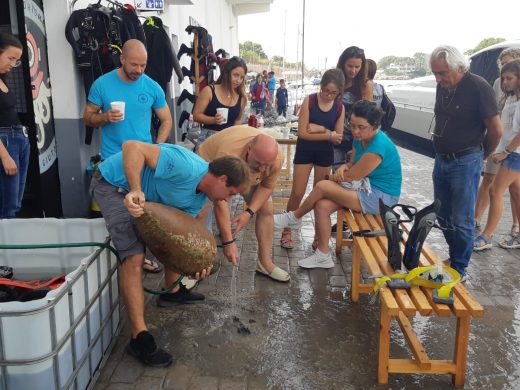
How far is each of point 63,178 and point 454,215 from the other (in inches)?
156

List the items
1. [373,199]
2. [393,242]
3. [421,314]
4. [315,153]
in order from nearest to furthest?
1. [421,314]
2. [393,242]
3. [373,199]
4. [315,153]

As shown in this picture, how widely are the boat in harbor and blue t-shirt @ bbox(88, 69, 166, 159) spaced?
24.3 feet

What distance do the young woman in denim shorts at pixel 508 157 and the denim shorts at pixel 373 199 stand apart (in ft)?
4.81

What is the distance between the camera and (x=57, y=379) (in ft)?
7.31

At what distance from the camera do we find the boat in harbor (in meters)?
10.3

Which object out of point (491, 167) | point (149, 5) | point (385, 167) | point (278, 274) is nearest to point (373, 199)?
point (385, 167)

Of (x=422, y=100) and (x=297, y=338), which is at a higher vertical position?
(x=422, y=100)

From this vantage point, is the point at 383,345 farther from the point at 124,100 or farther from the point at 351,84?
the point at 351,84

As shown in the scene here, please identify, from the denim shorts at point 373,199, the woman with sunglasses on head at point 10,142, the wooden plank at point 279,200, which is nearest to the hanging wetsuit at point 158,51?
the wooden plank at point 279,200

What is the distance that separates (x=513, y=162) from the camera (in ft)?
15.6

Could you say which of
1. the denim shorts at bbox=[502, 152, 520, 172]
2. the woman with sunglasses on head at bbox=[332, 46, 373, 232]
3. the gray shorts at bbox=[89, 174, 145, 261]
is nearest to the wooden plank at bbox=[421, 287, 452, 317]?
the gray shorts at bbox=[89, 174, 145, 261]

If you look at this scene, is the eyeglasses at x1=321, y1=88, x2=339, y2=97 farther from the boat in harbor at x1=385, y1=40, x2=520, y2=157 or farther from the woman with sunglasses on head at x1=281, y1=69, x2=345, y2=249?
the boat in harbor at x1=385, y1=40, x2=520, y2=157

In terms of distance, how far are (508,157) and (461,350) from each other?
2.71 m

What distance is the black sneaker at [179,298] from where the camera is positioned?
3.61 metres
